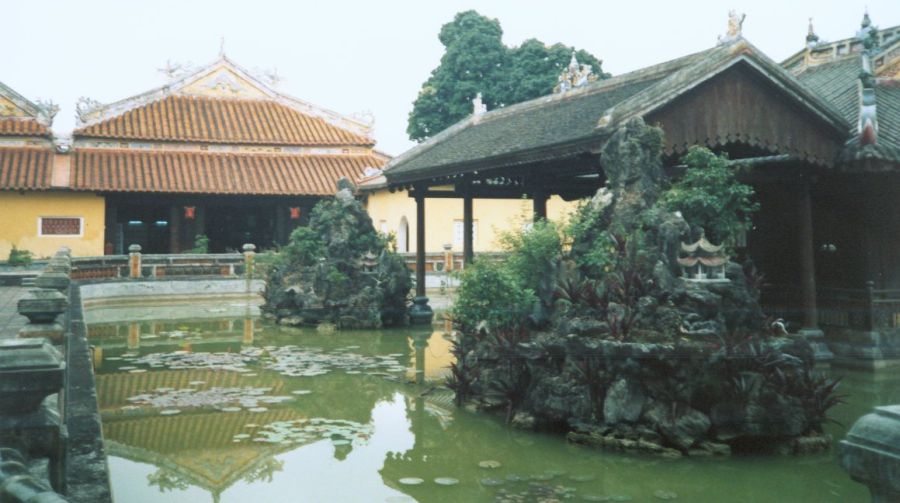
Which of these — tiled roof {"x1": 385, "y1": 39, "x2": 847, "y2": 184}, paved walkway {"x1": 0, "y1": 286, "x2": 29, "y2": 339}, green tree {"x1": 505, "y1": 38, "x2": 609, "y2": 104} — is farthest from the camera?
green tree {"x1": 505, "y1": 38, "x2": 609, "y2": 104}

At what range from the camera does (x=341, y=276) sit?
15.9m

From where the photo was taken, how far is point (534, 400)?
24.7ft

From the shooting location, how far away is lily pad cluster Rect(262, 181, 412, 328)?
1581cm

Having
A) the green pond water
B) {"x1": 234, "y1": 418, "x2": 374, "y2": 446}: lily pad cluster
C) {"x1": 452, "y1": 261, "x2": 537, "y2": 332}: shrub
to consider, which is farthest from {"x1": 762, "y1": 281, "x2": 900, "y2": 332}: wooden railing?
{"x1": 234, "y1": 418, "x2": 374, "y2": 446}: lily pad cluster

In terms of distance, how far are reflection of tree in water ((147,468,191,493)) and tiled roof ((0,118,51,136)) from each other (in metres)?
20.2

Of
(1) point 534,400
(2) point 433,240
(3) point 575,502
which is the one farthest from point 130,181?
(3) point 575,502

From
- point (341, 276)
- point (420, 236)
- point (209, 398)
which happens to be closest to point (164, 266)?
point (341, 276)

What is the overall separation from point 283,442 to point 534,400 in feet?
7.58

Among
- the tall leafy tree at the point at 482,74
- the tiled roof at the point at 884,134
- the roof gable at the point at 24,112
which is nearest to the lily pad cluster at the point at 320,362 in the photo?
the tiled roof at the point at 884,134

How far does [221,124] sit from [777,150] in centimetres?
1981

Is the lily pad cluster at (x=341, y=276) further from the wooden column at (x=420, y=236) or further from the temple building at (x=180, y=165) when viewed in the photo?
the temple building at (x=180, y=165)

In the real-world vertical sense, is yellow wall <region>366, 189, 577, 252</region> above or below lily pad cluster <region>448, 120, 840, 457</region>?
above

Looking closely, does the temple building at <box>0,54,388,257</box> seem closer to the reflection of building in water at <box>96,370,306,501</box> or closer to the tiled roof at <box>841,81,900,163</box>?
the reflection of building in water at <box>96,370,306,501</box>

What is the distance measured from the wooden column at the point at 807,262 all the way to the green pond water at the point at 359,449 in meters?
1.02
